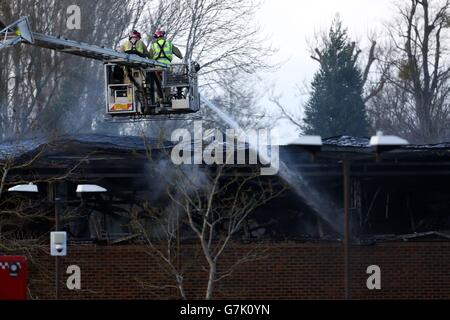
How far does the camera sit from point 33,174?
24.5 metres

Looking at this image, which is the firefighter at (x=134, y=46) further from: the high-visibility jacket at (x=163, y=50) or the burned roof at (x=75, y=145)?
the burned roof at (x=75, y=145)

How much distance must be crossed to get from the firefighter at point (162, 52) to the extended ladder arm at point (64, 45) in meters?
0.26

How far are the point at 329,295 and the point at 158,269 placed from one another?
3.78 meters

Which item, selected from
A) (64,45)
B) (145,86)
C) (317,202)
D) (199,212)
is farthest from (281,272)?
(64,45)

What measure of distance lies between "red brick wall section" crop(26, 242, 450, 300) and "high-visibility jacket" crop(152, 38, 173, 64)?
4432mm

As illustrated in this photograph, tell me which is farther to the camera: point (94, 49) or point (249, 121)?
point (249, 121)

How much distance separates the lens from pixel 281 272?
80.1 ft

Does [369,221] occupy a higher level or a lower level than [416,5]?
lower

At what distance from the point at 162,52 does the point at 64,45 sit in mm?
2985

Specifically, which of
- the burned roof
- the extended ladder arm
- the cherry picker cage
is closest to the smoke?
the burned roof

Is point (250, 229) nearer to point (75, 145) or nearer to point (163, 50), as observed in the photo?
point (75, 145)

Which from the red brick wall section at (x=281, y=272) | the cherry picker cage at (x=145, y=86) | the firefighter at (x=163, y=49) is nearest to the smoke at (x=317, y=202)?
the red brick wall section at (x=281, y=272)

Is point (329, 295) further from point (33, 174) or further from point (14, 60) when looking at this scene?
point (14, 60)
